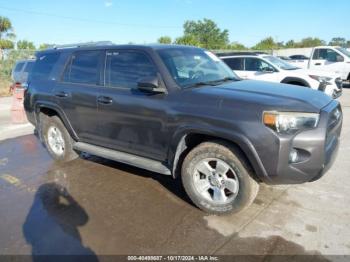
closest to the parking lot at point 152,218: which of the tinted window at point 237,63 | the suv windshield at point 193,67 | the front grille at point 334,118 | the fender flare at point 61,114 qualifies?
the fender flare at point 61,114

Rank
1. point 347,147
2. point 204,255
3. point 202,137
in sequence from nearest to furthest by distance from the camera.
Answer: point 204,255 < point 202,137 < point 347,147

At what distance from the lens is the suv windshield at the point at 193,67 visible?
4.05 metres

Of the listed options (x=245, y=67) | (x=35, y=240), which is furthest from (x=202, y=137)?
(x=245, y=67)

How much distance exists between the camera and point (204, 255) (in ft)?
9.88

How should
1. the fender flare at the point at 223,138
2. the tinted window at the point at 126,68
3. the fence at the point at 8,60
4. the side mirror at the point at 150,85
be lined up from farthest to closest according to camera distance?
the fence at the point at 8,60
the tinted window at the point at 126,68
the side mirror at the point at 150,85
the fender flare at the point at 223,138

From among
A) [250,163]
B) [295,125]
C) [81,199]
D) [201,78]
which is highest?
[201,78]

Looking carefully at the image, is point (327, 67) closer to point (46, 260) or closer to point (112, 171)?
point (112, 171)

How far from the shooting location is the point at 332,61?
1445cm

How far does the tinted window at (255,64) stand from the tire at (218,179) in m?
7.69

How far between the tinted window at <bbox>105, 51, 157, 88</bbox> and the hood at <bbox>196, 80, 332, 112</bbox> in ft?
2.76

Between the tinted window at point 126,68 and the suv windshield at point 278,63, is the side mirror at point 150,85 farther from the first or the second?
the suv windshield at point 278,63

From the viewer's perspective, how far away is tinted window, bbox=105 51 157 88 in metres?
4.19

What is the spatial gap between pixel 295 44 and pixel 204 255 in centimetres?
8566

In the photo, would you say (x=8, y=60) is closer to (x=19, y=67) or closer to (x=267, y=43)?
(x=19, y=67)
